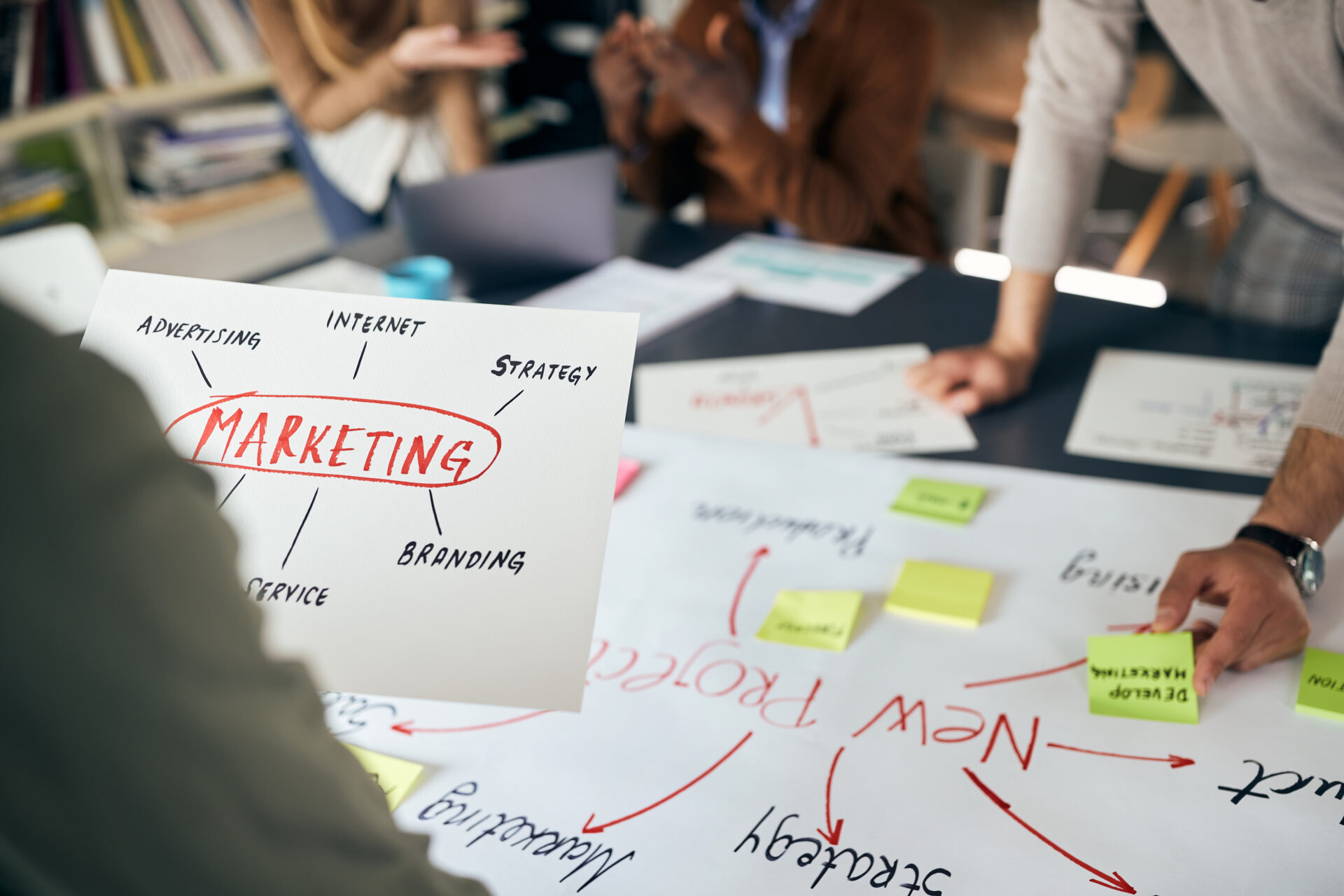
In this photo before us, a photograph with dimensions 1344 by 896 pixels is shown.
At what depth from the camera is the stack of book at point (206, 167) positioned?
2662 mm

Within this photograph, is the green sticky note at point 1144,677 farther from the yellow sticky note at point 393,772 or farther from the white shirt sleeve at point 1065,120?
the white shirt sleeve at point 1065,120

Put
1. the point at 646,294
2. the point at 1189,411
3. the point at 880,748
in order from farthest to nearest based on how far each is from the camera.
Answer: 1. the point at 646,294
2. the point at 1189,411
3. the point at 880,748

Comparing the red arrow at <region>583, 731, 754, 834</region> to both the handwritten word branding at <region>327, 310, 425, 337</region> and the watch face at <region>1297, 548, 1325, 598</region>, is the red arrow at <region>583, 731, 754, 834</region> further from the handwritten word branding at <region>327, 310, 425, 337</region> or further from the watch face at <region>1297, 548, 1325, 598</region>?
the watch face at <region>1297, 548, 1325, 598</region>

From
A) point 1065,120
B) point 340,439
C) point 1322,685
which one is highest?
point 1065,120

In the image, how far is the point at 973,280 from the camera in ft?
4.21

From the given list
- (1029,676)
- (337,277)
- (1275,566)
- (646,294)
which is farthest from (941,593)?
(337,277)

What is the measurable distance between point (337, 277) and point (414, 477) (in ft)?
3.00

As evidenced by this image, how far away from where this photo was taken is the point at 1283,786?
534 mm

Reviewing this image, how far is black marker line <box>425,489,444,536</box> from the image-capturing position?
0.47m

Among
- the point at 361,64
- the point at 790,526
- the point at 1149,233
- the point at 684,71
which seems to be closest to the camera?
the point at 790,526

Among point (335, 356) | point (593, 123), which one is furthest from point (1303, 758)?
point (593, 123)

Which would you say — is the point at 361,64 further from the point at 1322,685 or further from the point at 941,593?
the point at 1322,685

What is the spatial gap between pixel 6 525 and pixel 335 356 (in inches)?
10.3

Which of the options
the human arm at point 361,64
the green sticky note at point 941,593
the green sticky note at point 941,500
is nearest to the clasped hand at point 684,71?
the human arm at point 361,64
